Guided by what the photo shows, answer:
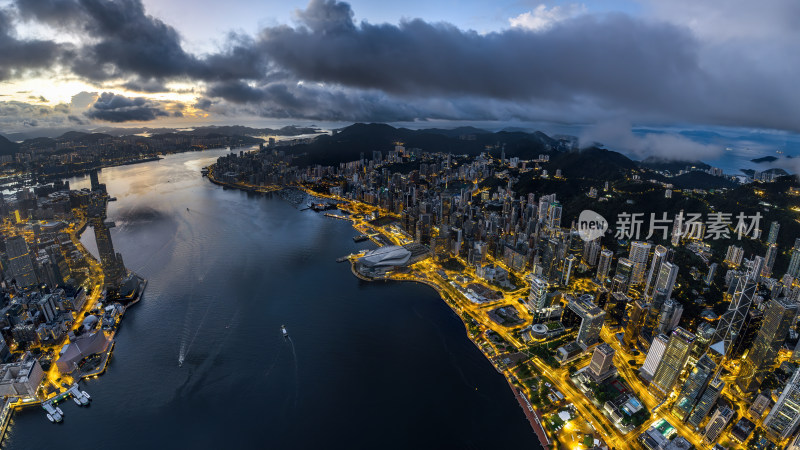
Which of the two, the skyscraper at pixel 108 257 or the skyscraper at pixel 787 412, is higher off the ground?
the skyscraper at pixel 108 257

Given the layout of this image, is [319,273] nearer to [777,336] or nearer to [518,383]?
[518,383]

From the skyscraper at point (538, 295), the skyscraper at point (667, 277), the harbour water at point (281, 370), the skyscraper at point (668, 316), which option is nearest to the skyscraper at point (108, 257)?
the harbour water at point (281, 370)

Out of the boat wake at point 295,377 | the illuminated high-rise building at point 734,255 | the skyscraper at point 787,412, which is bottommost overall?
the boat wake at point 295,377

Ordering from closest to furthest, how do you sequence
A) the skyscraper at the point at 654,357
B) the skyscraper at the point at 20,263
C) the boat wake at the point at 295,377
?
the boat wake at the point at 295,377
the skyscraper at the point at 654,357
the skyscraper at the point at 20,263

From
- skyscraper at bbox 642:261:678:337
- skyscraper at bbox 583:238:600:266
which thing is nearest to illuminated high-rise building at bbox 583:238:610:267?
skyscraper at bbox 583:238:600:266

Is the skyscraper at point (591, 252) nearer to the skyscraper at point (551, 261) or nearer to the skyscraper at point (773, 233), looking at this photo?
the skyscraper at point (551, 261)

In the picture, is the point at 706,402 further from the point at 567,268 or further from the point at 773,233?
the point at 773,233

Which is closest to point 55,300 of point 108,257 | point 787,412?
point 108,257

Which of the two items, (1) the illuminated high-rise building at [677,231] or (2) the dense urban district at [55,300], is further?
(1) the illuminated high-rise building at [677,231]
